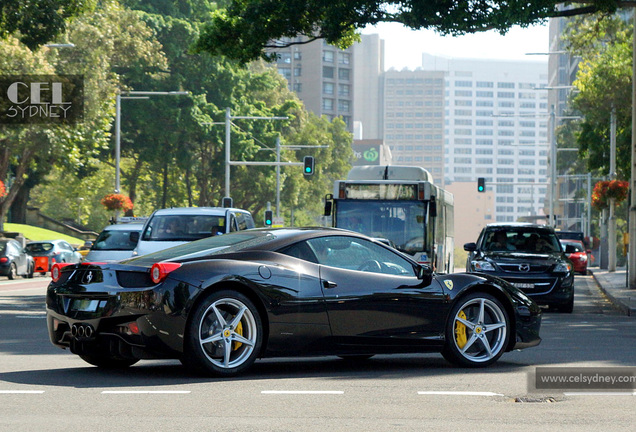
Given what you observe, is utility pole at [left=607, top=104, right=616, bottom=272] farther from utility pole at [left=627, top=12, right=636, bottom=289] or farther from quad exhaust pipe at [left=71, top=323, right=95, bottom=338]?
quad exhaust pipe at [left=71, top=323, right=95, bottom=338]

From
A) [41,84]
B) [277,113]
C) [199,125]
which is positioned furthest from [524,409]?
[277,113]

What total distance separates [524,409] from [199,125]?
5357 centimetres

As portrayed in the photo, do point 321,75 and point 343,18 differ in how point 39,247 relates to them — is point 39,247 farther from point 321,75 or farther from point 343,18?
point 321,75

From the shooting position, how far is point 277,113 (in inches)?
2712

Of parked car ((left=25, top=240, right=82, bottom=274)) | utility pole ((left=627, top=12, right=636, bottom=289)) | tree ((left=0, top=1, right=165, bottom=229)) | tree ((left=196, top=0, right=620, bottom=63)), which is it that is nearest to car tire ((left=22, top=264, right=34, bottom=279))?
parked car ((left=25, top=240, right=82, bottom=274))

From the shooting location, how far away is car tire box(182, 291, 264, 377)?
29.6 feet

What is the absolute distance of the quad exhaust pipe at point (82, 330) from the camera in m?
9.16

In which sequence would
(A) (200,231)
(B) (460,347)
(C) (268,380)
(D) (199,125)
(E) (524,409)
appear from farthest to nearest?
(D) (199,125) < (A) (200,231) < (B) (460,347) < (C) (268,380) < (E) (524,409)

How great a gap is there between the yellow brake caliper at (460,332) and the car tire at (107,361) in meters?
2.86

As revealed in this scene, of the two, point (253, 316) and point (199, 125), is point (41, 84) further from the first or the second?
point (253, 316)

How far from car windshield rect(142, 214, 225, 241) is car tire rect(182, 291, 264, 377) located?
1224 cm

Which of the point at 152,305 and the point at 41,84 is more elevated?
the point at 41,84

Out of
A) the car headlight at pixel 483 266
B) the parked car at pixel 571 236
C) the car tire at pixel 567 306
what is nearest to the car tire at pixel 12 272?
the car headlight at pixel 483 266

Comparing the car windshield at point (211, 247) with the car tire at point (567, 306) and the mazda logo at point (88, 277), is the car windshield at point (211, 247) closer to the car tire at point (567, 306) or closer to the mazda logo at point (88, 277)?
the mazda logo at point (88, 277)
